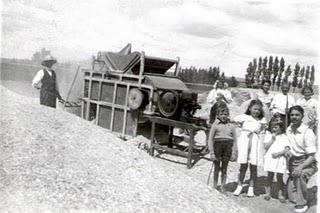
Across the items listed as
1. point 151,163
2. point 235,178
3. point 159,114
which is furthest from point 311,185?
point 159,114

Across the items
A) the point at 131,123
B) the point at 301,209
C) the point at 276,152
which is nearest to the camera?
the point at 301,209

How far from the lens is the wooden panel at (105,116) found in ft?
30.8

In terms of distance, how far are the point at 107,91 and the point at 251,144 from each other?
4.52m

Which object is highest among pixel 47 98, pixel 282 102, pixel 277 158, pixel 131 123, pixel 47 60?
pixel 47 60

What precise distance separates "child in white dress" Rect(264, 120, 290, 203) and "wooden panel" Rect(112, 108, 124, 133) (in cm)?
405

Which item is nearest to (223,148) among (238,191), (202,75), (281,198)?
(238,191)

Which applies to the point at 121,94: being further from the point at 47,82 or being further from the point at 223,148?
the point at 223,148

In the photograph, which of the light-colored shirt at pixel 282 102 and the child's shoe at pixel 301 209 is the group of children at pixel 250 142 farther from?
the light-colored shirt at pixel 282 102

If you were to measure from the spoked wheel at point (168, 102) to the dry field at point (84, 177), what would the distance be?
1892mm

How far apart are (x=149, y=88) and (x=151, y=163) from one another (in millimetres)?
2681

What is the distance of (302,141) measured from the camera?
541cm

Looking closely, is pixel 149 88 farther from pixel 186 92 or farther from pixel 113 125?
pixel 113 125

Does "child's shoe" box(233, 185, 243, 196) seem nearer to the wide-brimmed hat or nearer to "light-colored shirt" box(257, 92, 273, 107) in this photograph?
"light-colored shirt" box(257, 92, 273, 107)

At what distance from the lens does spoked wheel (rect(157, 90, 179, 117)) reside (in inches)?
324
